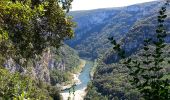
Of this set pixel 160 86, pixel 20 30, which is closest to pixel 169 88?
pixel 160 86

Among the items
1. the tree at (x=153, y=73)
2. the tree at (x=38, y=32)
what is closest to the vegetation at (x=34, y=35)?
the tree at (x=38, y=32)

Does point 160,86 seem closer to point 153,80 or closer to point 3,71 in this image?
point 153,80

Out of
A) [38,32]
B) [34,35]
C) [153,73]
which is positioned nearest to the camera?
[153,73]

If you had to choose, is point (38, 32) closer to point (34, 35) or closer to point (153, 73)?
point (34, 35)

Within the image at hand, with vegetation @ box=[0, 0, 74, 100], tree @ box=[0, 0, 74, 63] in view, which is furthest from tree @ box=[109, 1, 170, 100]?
tree @ box=[0, 0, 74, 63]

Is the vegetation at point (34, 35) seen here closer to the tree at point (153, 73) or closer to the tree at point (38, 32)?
the tree at point (38, 32)

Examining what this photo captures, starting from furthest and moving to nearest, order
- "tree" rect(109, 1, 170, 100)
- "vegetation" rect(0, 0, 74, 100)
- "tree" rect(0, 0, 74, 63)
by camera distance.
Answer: "tree" rect(0, 0, 74, 63) < "vegetation" rect(0, 0, 74, 100) < "tree" rect(109, 1, 170, 100)

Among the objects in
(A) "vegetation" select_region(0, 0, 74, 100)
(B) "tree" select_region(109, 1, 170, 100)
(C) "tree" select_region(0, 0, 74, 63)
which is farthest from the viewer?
(C) "tree" select_region(0, 0, 74, 63)

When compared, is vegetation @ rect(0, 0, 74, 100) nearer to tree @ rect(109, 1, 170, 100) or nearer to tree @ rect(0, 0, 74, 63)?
tree @ rect(0, 0, 74, 63)

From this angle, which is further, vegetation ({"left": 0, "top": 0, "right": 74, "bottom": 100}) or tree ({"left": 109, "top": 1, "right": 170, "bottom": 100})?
vegetation ({"left": 0, "top": 0, "right": 74, "bottom": 100})

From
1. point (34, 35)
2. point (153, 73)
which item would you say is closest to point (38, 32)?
point (34, 35)

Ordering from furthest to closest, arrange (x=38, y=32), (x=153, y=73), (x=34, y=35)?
(x=38, y=32) → (x=34, y=35) → (x=153, y=73)
